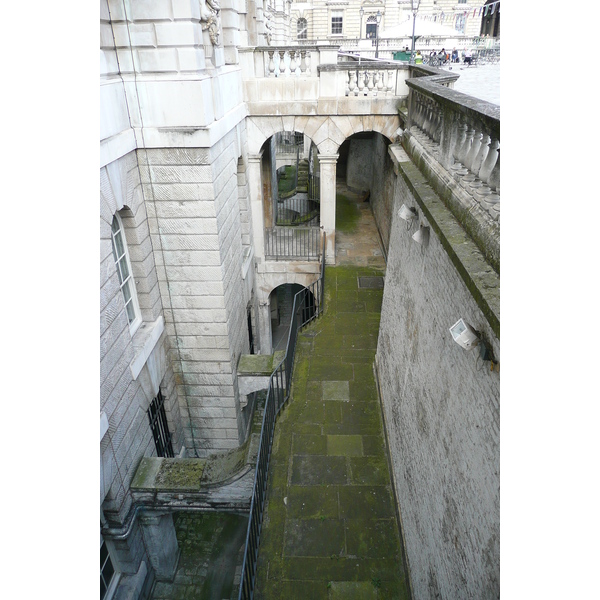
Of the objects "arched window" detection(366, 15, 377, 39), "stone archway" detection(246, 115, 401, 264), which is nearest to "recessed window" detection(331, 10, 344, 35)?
"arched window" detection(366, 15, 377, 39)

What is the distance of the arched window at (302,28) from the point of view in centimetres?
4266

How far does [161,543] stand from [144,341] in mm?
3634

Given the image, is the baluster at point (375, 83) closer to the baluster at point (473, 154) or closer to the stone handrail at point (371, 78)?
the stone handrail at point (371, 78)

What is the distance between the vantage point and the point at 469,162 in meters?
4.81

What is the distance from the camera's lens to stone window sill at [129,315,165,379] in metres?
7.46

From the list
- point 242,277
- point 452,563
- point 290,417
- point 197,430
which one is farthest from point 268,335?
point 452,563

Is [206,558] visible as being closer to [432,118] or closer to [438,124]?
[438,124]

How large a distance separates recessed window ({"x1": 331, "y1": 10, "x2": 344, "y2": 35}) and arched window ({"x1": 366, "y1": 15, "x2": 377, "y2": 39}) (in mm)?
2633

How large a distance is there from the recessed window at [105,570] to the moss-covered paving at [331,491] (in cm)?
249

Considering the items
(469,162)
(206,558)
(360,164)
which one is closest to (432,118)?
(469,162)

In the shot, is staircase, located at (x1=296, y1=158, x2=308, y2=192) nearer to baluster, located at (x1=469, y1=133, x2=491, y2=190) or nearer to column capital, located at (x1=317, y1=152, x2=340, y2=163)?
column capital, located at (x1=317, y1=152, x2=340, y2=163)

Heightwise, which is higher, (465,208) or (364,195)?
(465,208)

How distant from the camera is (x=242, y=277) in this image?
1189cm

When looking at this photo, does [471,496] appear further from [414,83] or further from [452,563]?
[414,83]
